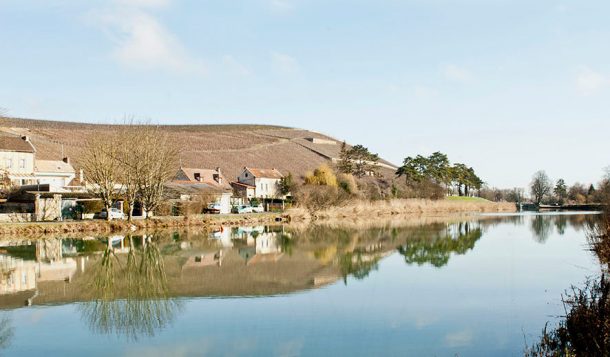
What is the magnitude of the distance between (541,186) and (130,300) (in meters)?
119

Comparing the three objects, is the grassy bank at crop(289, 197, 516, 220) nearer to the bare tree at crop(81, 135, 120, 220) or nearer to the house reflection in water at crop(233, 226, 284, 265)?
the house reflection in water at crop(233, 226, 284, 265)

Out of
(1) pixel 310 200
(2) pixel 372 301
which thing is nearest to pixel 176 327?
(2) pixel 372 301

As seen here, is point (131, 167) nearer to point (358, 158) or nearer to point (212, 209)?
point (212, 209)

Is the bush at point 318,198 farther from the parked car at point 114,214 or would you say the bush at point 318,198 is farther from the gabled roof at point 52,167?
the gabled roof at point 52,167

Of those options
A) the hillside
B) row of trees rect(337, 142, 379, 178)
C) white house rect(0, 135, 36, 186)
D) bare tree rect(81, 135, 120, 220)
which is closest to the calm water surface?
bare tree rect(81, 135, 120, 220)

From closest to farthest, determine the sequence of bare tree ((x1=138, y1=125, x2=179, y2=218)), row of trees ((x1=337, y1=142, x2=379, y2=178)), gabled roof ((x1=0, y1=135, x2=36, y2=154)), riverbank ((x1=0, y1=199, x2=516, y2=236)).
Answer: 1. riverbank ((x1=0, y1=199, x2=516, y2=236))
2. bare tree ((x1=138, y1=125, x2=179, y2=218))
3. gabled roof ((x1=0, y1=135, x2=36, y2=154))
4. row of trees ((x1=337, y1=142, x2=379, y2=178))

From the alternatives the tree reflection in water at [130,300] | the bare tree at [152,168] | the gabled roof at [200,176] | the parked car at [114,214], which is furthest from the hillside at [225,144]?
the tree reflection in water at [130,300]

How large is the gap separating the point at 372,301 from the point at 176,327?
5.03 metres

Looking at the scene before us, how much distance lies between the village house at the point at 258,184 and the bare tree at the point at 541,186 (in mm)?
60719

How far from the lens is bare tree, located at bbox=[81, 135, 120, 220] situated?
40938 mm

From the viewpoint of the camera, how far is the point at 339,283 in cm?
1855

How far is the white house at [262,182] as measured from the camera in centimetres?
8375

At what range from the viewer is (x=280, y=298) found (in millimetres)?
15922

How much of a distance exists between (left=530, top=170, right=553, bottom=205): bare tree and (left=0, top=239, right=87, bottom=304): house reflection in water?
107m
